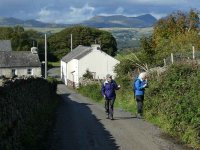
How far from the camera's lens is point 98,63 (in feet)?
220

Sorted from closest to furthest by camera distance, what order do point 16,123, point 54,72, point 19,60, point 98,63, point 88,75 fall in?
1. point 16,123
2. point 88,75
3. point 98,63
4. point 19,60
5. point 54,72

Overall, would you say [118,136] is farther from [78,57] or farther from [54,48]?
[54,48]

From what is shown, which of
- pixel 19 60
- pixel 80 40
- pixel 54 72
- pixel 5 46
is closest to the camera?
pixel 19 60

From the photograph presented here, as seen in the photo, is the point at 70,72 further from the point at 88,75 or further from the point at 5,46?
the point at 5,46

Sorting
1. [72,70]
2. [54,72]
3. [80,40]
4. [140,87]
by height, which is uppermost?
[80,40]

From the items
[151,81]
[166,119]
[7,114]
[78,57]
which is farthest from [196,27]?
[7,114]

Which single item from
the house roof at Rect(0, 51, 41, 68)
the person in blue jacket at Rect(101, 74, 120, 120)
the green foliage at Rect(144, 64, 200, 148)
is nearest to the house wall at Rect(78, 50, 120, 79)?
the house roof at Rect(0, 51, 41, 68)

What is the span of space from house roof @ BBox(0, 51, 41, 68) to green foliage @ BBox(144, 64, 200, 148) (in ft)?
157

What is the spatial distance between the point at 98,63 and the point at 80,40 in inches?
1995

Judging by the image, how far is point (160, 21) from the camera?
69938 mm

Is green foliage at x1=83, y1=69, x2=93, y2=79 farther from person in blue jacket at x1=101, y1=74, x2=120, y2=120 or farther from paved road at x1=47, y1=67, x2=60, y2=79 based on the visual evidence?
person in blue jacket at x1=101, y1=74, x2=120, y2=120

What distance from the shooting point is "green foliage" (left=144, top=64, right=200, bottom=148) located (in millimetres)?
14633

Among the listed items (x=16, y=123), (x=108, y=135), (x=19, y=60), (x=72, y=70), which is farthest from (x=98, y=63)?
(x=16, y=123)

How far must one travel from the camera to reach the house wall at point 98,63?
66.9 metres
